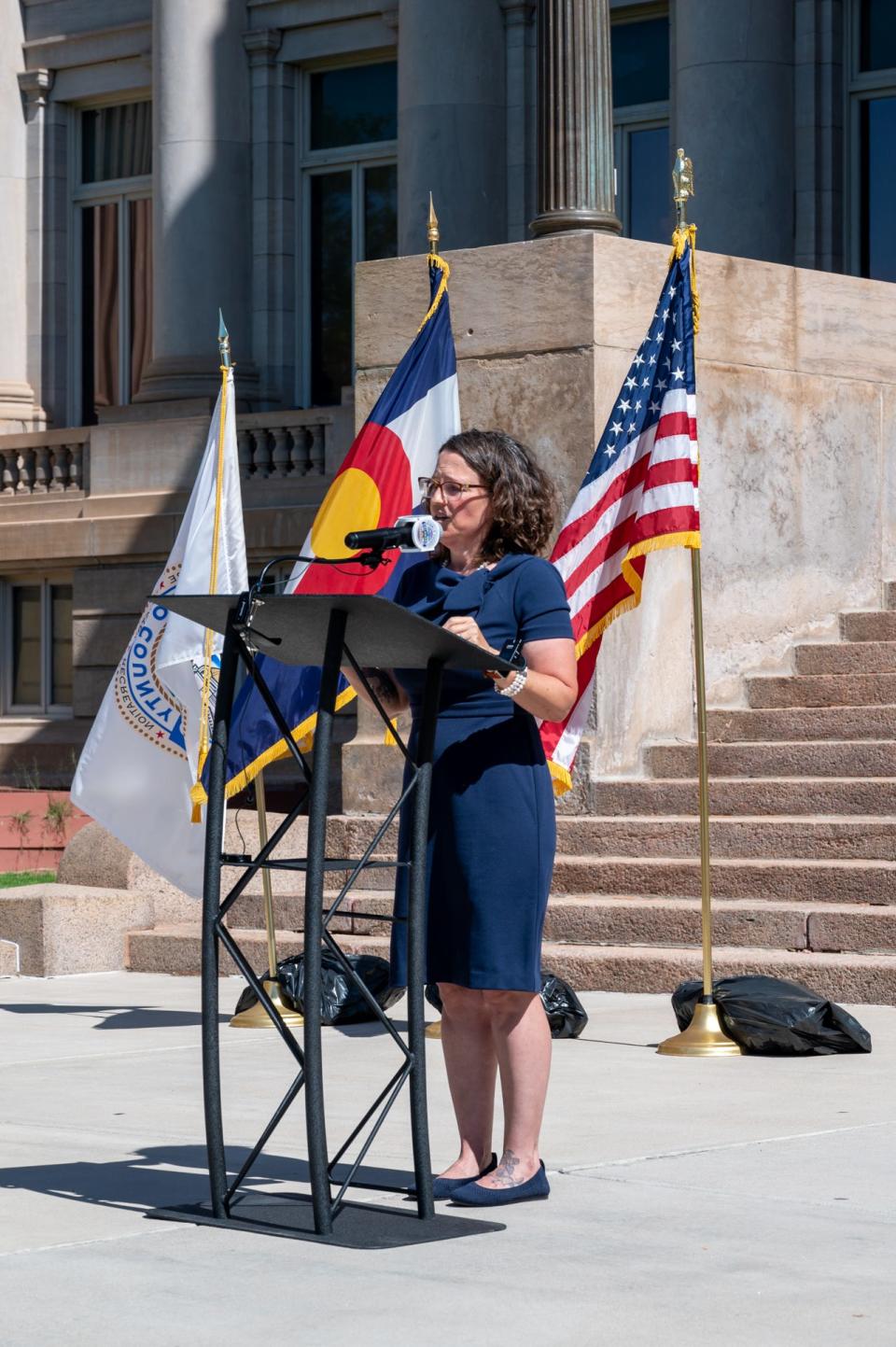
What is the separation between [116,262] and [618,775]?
1856 cm

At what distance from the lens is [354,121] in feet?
93.2

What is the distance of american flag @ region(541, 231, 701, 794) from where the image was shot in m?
10.4

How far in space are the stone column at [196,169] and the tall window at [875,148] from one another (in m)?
7.47

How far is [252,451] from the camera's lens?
83.9 ft

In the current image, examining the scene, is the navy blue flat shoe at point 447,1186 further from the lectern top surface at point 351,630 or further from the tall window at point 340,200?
the tall window at point 340,200

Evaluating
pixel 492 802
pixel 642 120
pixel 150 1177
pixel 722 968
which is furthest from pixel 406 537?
pixel 642 120

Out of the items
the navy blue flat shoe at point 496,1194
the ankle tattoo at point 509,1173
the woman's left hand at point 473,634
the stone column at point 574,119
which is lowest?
the navy blue flat shoe at point 496,1194

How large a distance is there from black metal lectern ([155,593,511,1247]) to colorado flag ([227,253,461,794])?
449 cm

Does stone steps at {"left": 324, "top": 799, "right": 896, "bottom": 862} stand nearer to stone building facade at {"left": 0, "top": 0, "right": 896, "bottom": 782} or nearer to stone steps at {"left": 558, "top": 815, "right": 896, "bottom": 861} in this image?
stone steps at {"left": 558, "top": 815, "right": 896, "bottom": 861}

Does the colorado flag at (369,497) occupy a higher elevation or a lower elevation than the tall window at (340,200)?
lower

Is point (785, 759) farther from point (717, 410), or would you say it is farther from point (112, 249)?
point (112, 249)

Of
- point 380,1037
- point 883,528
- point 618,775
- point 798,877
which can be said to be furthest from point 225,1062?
point 883,528

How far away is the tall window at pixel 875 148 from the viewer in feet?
79.3

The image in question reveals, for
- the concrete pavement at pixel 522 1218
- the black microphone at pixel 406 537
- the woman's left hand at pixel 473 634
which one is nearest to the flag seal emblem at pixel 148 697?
the concrete pavement at pixel 522 1218
